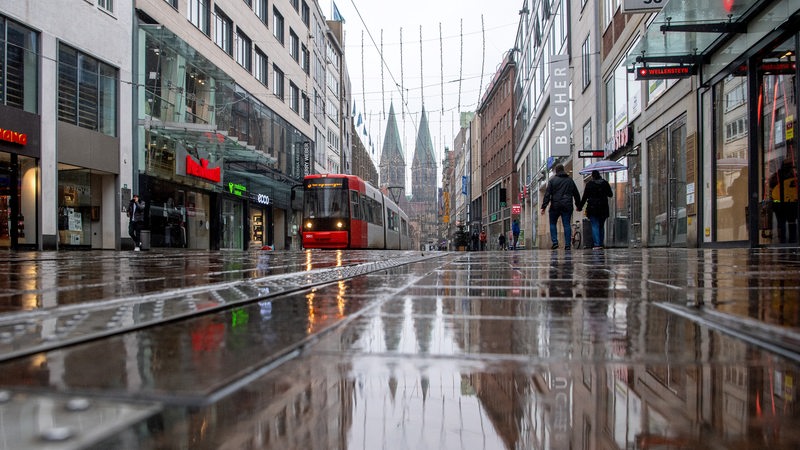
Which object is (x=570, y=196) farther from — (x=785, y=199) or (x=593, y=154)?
(x=593, y=154)

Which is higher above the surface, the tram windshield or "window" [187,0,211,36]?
"window" [187,0,211,36]

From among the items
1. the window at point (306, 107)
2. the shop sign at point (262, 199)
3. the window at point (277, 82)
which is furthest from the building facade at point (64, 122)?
the window at point (306, 107)

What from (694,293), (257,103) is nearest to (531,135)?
(257,103)

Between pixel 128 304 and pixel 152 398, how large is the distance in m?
1.30

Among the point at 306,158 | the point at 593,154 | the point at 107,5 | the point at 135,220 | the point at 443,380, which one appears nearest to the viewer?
the point at 443,380

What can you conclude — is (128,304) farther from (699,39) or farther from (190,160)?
(190,160)

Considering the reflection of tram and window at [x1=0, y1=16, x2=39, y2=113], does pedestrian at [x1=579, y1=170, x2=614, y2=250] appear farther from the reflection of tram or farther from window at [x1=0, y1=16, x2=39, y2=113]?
→ window at [x1=0, y1=16, x2=39, y2=113]

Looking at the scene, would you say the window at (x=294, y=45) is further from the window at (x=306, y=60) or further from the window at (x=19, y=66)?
the window at (x=19, y=66)

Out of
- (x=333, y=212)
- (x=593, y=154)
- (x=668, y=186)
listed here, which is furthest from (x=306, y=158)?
(x=668, y=186)

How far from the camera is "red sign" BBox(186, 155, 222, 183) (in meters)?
20.8

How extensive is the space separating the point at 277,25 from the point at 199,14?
9973 mm

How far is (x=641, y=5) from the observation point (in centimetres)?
1203

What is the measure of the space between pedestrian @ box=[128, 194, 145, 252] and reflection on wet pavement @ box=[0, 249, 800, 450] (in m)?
16.1

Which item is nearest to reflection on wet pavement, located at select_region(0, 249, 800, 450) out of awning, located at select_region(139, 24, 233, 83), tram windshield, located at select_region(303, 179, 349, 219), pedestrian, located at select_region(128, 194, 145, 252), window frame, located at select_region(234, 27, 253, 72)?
pedestrian, located at select_region(128, 194, 145, 252)
